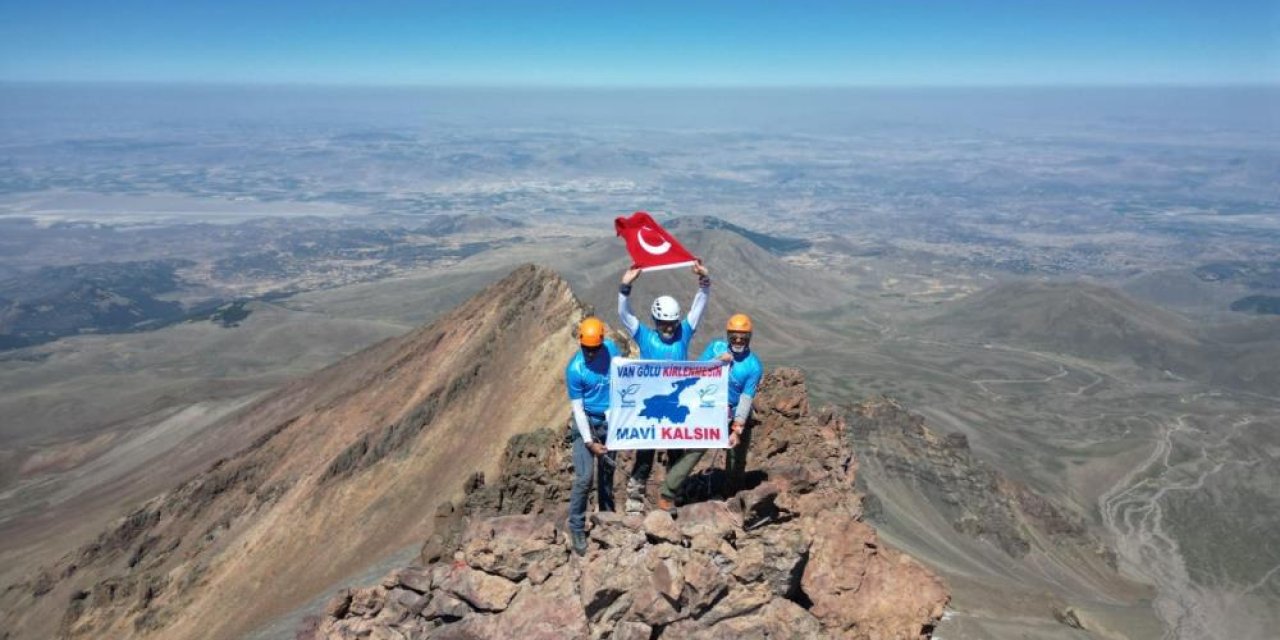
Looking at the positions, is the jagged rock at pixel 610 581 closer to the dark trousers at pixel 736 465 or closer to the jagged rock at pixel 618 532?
the jagged rock at pixel 618 532

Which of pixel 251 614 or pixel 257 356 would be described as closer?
pixel 251 614

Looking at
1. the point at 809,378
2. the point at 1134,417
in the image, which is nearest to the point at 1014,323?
the point at 1134,417

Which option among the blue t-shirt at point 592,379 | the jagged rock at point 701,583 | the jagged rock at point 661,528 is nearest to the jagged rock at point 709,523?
the jagged rock at point 661,528

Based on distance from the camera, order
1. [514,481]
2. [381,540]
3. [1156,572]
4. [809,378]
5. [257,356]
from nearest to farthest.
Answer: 1. [514,481]
2. [381,540]
3. [1156,572]
4. [809,378]
5. [257,356]

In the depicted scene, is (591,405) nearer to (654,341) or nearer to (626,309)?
(654,341)

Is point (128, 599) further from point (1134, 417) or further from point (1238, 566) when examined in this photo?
point (1134, 417)

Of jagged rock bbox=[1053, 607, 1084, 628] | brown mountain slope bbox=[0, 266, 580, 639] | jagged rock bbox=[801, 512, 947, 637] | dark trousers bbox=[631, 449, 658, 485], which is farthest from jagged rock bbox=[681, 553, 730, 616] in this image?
jagged rock bbox=[1053, 607, 1084, 628]
